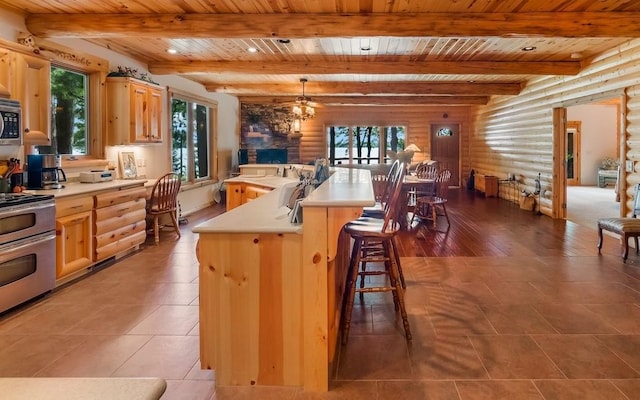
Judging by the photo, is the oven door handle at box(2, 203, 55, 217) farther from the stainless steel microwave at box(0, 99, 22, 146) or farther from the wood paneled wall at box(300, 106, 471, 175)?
the wood paneled wall at box(300, 106, 471, 175)

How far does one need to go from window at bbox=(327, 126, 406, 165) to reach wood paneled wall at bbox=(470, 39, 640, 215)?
2.34 meters

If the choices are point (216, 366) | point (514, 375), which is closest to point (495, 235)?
point (514, 375)

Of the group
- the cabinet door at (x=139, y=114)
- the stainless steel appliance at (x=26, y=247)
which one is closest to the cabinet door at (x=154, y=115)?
the cabinet door at (x=139, y=114)

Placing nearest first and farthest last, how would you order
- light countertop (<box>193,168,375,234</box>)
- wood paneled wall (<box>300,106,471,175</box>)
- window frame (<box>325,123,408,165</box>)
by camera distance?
light countertop (<box>193,168,375,234</box>) → wood paneled wall (<box>300,106,471,175</box>) → window frame (<box>325,123,408,165</box>)

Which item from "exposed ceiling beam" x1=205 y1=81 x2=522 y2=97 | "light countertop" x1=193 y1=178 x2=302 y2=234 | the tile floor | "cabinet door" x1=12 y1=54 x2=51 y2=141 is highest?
"exposed ceiling beam" x1=205 y1=81 x2=522 y2=97

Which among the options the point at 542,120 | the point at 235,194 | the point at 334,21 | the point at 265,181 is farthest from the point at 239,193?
the point at 542,120

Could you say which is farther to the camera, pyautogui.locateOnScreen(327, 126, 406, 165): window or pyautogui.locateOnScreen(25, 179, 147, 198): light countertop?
pyautogui.locateOnScreen(327, 126, 406, 165): window

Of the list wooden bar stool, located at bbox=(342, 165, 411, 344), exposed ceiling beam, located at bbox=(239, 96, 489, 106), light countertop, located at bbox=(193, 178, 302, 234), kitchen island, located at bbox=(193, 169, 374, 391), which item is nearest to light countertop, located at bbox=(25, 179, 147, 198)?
light countertop, located at bbox=(193, 178, 302, 234)

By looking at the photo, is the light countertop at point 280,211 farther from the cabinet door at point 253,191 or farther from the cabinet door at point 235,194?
the cabinet door at point 235,194

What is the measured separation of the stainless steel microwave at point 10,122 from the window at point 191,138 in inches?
150

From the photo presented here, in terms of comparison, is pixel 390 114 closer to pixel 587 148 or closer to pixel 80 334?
pixel 587 148

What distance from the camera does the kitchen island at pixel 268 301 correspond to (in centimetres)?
215

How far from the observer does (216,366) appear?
2215 mm

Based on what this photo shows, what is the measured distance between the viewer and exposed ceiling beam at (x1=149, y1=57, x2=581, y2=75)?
666 cm
